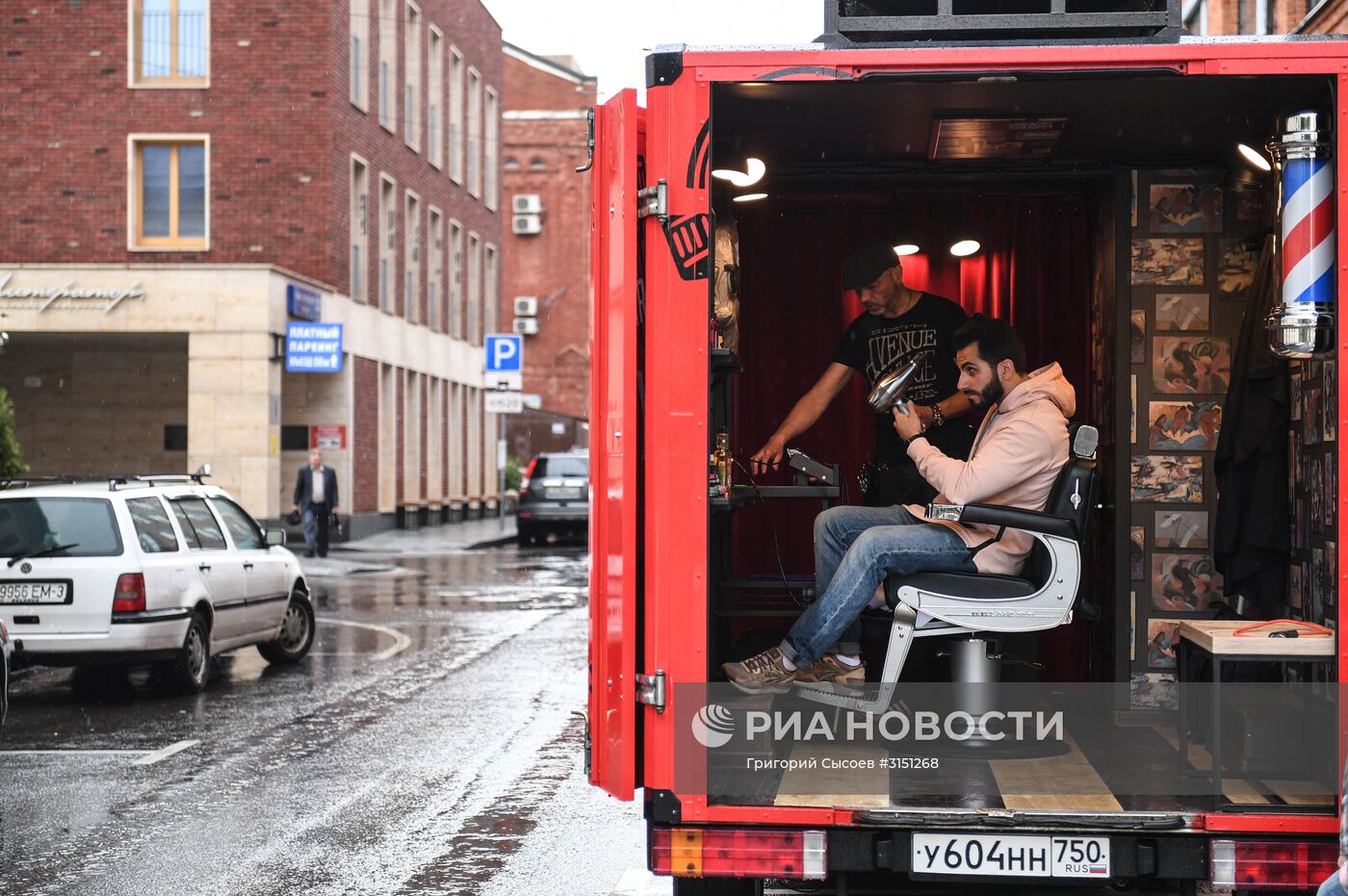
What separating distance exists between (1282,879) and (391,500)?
34548 millimetres

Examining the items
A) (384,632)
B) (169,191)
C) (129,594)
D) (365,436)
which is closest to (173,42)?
(169,191)

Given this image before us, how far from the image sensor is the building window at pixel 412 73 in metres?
39.0

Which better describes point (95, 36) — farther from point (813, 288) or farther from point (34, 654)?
point (813, 288)

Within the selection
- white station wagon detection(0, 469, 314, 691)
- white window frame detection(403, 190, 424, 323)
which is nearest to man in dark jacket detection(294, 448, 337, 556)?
white window frame detection(403, 190, 424, 323)

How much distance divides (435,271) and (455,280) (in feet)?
7.62

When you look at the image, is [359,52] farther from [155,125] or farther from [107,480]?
[107,480]

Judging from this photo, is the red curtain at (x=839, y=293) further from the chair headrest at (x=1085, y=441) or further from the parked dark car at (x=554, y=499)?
the parked dark car at (x=554, y=499)

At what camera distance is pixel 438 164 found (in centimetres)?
4209

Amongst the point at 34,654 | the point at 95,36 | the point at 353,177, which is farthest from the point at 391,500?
the point at 34,654

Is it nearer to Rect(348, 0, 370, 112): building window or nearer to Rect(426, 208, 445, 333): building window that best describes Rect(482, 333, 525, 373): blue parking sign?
Rect(348, 0, 370, 112): building window

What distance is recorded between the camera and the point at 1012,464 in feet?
19.3

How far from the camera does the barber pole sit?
183 inches

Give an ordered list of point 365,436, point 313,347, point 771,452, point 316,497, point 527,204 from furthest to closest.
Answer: point 527,204
point 365,436
point 313,347
point 316,497
point 771,452

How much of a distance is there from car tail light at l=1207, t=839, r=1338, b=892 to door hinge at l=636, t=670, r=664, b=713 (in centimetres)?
157
